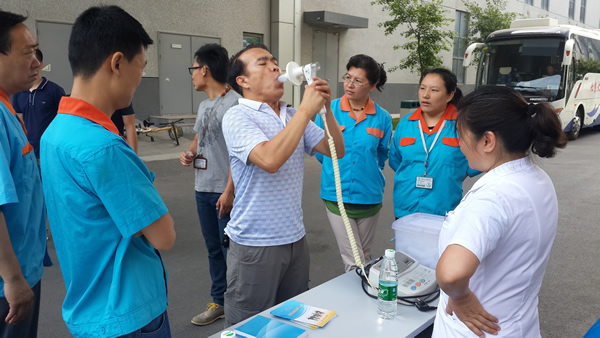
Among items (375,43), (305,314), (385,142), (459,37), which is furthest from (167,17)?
(459,37)

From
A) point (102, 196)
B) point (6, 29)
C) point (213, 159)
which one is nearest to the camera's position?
point (102, 196)

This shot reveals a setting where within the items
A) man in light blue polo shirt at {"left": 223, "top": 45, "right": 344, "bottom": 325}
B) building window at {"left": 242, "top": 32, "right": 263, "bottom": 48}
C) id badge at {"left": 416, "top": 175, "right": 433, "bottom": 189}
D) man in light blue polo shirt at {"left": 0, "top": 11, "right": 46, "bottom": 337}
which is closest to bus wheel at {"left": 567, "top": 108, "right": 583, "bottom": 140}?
building window at {"left": 242, "top": 32, "right": 263, "bottom": 48}

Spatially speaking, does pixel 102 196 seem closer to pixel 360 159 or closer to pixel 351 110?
pixel 360 159

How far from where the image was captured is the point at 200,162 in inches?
129

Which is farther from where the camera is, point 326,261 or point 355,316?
point 326,261

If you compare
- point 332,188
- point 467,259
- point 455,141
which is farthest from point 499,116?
point 332,188

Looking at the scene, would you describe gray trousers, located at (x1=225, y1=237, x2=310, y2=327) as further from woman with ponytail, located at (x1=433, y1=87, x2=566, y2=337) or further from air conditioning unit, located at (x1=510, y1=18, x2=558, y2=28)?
air conditioning unit, located at (x1=510, y1=18, x2=558, y2=28)

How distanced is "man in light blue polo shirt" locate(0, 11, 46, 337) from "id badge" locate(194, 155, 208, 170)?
A: 4.21 feet

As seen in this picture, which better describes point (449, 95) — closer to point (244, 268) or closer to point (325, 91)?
point (325, 91)

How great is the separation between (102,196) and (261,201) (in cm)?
90

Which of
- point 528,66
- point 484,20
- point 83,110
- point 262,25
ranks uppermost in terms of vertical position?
point 484,20

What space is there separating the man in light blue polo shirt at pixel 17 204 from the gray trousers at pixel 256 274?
86 cm

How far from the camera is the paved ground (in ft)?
10.8

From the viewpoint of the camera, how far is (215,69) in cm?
332
